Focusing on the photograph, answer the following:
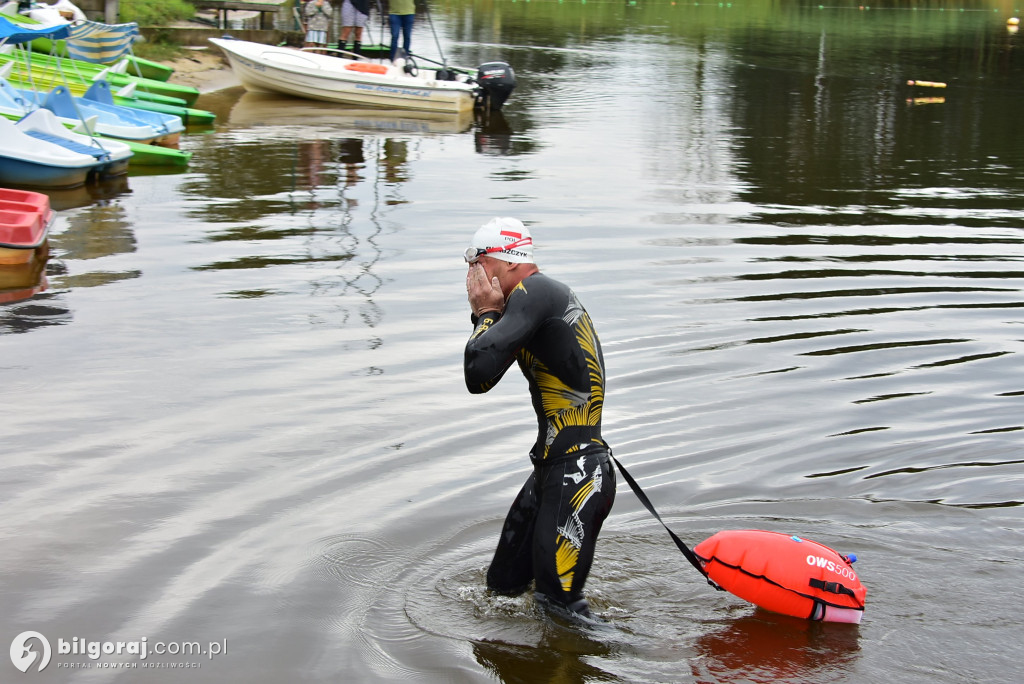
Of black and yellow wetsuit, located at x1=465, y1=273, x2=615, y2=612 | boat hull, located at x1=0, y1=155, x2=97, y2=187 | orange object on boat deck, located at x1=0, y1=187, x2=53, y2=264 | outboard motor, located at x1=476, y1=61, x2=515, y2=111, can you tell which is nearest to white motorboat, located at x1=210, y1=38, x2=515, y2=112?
outboard motor, located at x1=476, y1=61, x2=515, y2=111

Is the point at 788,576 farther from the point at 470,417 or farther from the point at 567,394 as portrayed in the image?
the point at 470,417

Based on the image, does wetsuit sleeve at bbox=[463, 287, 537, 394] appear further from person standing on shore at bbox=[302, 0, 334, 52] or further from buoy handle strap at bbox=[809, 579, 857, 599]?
person standing on shore at bbox=[302, 0, 334, 52]

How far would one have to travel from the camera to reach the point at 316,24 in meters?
27.7

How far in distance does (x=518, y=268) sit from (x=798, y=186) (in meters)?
13.5

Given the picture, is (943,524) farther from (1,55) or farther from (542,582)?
(1,55)

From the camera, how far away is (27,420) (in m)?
7.73

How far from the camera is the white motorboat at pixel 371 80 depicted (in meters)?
24.6

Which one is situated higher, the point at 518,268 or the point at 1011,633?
the point at 518,268

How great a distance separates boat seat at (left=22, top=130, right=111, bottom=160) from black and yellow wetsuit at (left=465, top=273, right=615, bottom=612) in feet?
39.8

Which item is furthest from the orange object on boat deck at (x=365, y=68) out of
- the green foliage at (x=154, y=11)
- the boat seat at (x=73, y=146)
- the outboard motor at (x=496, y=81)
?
the boat seat at (x=73, y=146)

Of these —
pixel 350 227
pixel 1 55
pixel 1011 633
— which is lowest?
pixel 1011 633

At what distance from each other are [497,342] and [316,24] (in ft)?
81.1

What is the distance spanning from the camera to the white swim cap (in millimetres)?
5098

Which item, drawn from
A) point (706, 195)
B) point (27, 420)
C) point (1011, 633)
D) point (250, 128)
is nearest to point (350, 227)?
point (706, 195)
